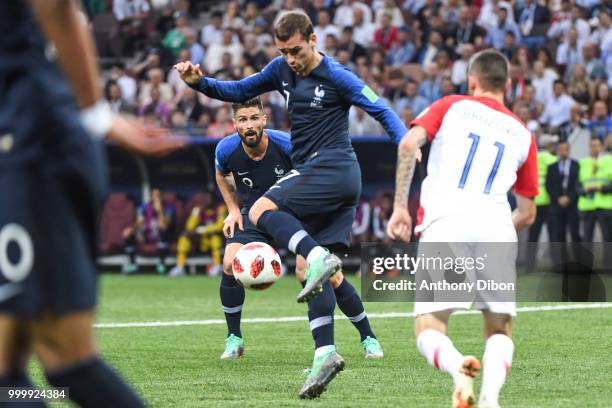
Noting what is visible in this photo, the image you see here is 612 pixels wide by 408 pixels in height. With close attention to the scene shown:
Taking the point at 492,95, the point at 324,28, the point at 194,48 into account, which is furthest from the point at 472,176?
the point at 194,48

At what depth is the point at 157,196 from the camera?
23688 mm

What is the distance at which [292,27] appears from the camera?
8.18 meters

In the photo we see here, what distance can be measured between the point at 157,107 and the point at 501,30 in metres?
7.07

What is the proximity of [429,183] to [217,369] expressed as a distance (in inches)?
127

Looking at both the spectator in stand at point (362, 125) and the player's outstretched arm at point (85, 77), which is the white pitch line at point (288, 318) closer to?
the spectator in stand at point (362, 125)

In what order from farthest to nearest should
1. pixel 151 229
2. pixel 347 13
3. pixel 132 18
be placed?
1. pixel 132 18
2. pixel 347 13
3. pixel 151 229

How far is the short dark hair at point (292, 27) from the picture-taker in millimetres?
8180

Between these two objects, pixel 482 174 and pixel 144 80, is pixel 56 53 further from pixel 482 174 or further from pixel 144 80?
pixel 144 80

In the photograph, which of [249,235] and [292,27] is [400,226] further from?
[249,235]

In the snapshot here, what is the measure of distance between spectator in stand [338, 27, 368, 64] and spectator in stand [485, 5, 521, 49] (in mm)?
2607

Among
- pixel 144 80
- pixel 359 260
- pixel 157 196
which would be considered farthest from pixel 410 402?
pixel 144 80

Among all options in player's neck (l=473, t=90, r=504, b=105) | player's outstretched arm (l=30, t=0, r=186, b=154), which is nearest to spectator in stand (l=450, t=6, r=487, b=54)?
player's neck (l=473, t=90, r=504, b=105)

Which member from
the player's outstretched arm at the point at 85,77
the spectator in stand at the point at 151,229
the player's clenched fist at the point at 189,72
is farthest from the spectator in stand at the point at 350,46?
the player's outstretched arm at the point at 85,77

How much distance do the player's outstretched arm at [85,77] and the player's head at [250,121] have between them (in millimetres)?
5715
